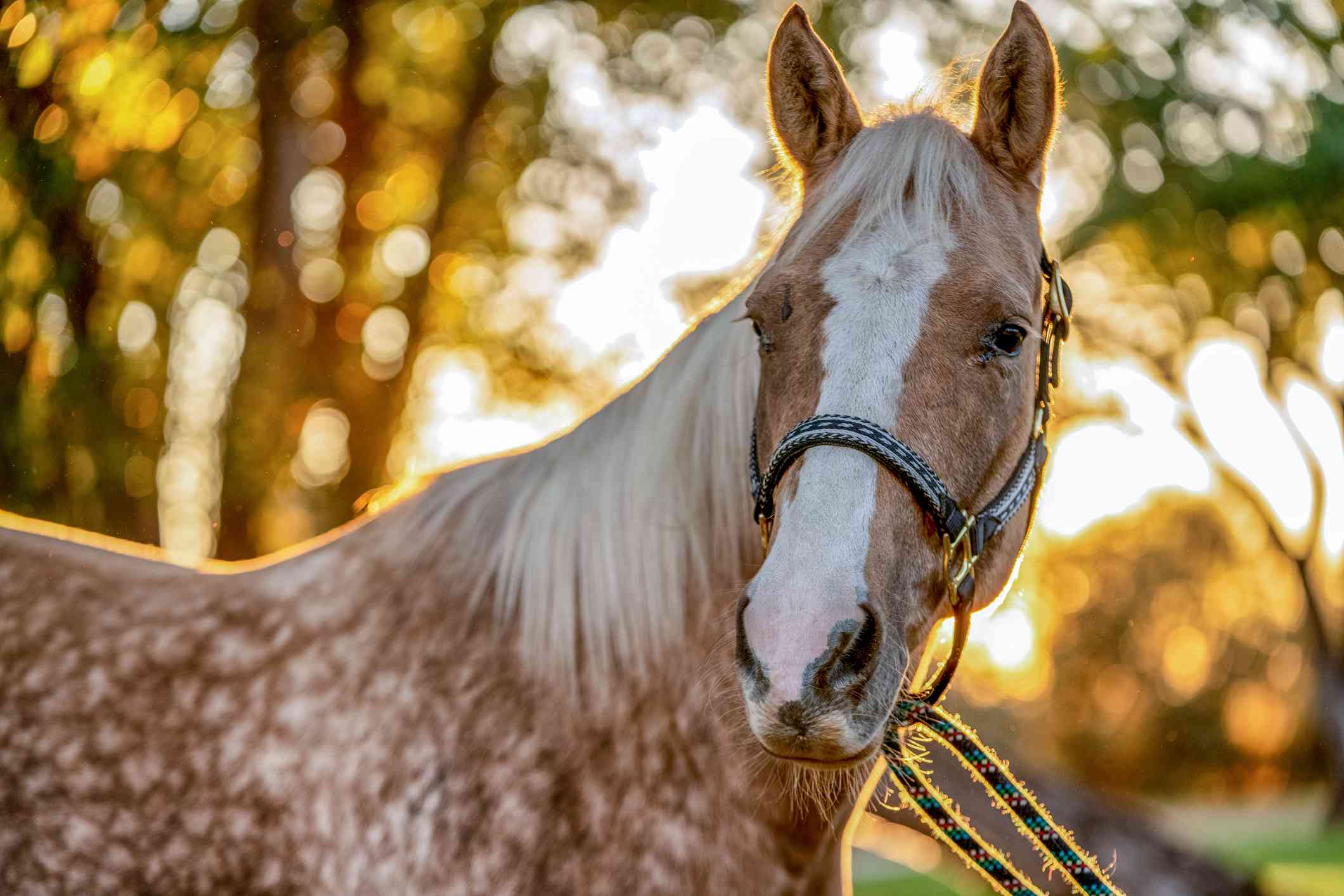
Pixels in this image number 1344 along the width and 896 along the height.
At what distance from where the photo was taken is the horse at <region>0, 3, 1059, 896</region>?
7.86ft

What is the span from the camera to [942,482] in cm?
233

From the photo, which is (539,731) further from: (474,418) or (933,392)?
(474,418)

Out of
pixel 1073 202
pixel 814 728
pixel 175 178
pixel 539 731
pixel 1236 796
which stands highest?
pixel 814 728

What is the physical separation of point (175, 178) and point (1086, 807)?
9817 millimetres

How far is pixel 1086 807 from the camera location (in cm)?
911

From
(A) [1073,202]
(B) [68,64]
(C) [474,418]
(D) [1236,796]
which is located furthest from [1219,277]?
(D) [1236,796]

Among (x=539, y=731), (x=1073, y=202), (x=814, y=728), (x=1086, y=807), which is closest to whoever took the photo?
(x=814, y=728)

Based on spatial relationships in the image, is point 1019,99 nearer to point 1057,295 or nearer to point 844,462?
point 1057,295

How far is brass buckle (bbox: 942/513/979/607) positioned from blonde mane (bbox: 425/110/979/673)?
523mm

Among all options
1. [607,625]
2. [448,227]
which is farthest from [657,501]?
[448,227]

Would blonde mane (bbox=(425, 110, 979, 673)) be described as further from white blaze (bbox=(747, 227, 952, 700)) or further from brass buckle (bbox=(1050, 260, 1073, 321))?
brass buckle (bbox=(1050, 260, 1073, 321))

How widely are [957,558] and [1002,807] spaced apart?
0.90 metres

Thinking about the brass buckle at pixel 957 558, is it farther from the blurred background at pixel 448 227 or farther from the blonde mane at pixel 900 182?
the blurred background at pixel 448 227

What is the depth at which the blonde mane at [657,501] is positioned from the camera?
2.67 m
